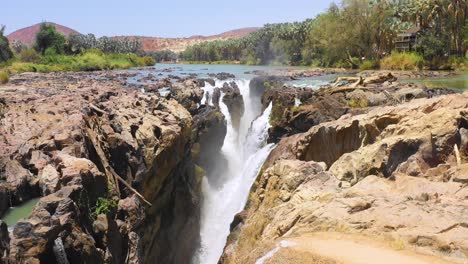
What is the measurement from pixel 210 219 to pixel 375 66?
39.5 metres

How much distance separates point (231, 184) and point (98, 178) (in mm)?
16343

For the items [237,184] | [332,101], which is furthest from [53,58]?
[332,101]

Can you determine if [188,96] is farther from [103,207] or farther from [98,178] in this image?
[103,207]

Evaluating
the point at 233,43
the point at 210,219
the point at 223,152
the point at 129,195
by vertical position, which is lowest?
the point at 210,219

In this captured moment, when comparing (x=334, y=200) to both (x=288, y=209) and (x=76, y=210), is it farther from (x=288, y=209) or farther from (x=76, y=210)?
(x=76, y=210)

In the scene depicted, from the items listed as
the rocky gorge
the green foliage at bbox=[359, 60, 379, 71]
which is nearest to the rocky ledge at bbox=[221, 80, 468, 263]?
the rocky gorge

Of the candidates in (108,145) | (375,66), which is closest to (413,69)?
(375,66)

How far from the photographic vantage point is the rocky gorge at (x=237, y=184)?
26.8 feet

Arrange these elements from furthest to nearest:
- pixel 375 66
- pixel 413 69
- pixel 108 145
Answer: pixel 375 66 < pixel 413 69 < pixel 108 145

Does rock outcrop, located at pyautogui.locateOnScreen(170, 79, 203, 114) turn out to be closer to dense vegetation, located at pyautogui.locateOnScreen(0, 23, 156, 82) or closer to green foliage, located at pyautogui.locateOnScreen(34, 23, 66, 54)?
Answer: dense vegetation, located at pyautogui.locateOnScreen(0, 23, 156, 82)

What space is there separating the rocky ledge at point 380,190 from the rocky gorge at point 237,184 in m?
0.03

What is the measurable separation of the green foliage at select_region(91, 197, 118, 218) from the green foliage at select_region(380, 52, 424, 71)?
155ft

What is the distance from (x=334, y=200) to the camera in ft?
29.0

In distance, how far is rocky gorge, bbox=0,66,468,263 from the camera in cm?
817
